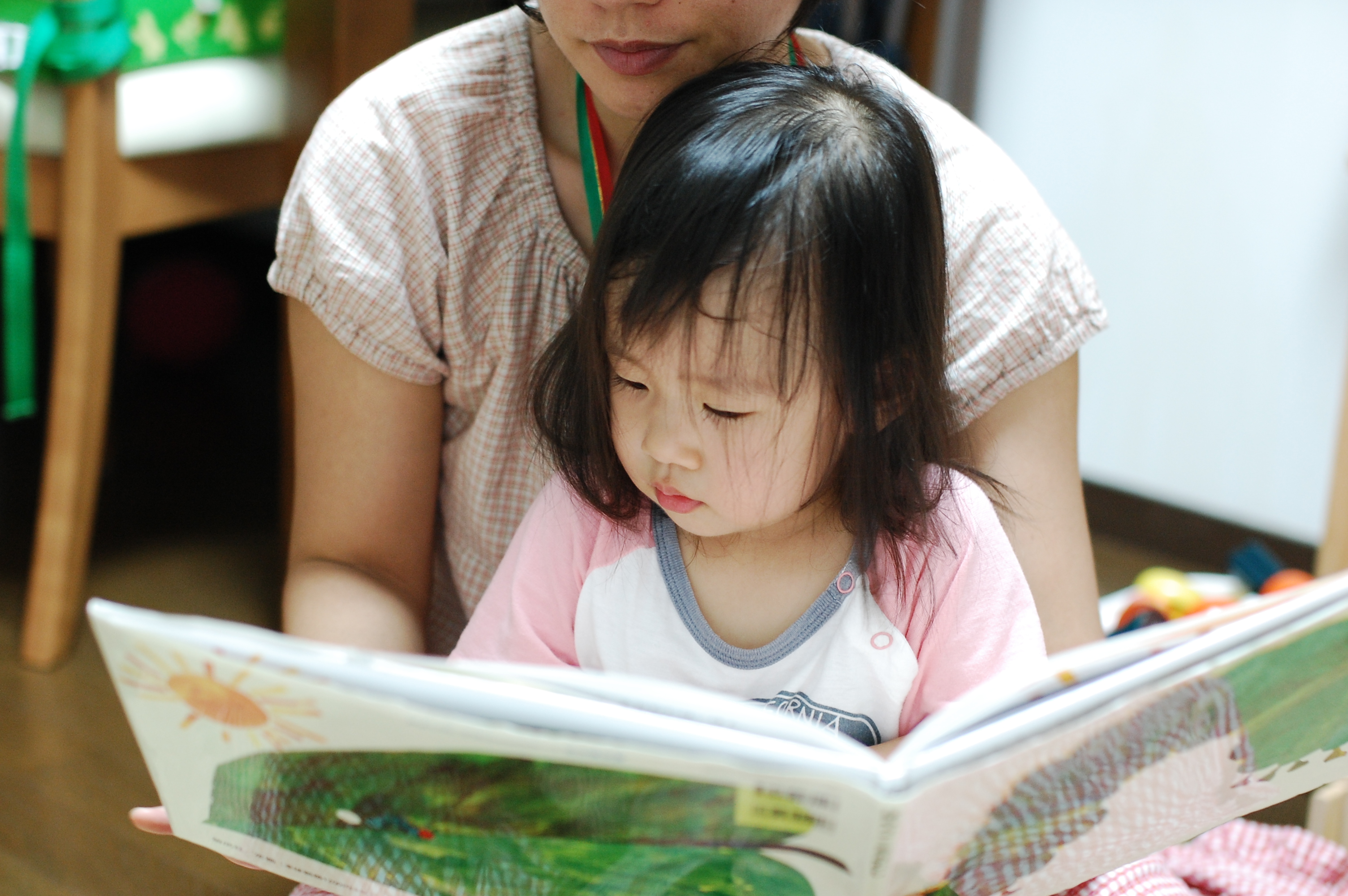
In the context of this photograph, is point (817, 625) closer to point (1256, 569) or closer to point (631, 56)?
point (631, 56)

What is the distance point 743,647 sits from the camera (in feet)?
2.42

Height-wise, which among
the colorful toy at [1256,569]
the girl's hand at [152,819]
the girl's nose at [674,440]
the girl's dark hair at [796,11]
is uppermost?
the girl's dark hair at [796,11]

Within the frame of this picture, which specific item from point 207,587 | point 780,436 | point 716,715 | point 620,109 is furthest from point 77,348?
point 716,715

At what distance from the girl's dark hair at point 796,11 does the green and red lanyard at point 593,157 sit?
0.01 m

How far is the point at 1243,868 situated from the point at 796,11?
24.4 inches

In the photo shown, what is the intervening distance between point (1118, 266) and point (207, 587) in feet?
4.37

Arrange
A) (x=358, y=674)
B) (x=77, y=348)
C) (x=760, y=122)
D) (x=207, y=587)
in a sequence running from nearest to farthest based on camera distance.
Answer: (x=358, y=674) → (x=760, y=122) → (x=77, y=348) → (x=207, y=587)

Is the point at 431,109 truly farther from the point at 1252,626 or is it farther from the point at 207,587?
the point at 207,587

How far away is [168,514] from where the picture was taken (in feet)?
6.11

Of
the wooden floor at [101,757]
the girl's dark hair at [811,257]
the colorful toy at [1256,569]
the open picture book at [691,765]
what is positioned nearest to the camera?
the open picture book at [691,765]

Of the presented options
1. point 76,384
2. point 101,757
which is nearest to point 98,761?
point 101,757

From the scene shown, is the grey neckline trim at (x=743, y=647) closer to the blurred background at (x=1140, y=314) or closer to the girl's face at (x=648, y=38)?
the girl's face at (x=648, y=38)

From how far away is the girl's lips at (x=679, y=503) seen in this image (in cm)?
69

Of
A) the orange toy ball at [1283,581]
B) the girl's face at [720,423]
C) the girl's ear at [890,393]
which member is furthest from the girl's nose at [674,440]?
the orange toy ball at [1283,581]
